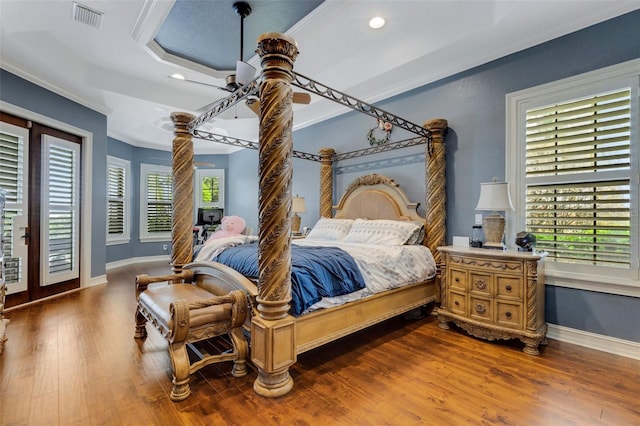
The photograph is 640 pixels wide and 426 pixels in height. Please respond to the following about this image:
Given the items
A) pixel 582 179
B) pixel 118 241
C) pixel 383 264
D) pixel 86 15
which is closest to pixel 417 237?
pixel 383 264

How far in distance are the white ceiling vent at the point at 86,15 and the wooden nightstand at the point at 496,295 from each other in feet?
13.6

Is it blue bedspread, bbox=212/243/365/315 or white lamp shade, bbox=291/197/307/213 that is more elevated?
white lamp shade, bbox=291/197/307/213

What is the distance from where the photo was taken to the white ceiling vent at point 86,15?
2.87 m

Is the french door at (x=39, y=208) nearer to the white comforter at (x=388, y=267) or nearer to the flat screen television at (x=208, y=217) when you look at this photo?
the flat screen television at (x=208, y=217)

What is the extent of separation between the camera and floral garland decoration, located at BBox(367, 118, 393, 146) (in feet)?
13.6

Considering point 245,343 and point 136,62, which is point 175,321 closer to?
point 245,343

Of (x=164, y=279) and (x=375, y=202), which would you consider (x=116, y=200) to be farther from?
(x=375, y=202)

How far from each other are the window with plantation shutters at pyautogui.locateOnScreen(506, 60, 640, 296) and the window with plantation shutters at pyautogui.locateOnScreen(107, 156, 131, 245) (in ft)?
23.9

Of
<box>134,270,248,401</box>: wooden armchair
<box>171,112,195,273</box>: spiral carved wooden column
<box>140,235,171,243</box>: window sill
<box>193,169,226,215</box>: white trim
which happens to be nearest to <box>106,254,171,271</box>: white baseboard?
<box>140,235,171,243</box>: window sill

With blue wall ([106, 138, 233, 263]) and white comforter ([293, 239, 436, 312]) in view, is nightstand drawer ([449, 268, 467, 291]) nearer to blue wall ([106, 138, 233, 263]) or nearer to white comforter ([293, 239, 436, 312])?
white comforter ([293, 239, 436, 312])

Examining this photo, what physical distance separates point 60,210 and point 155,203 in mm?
3060

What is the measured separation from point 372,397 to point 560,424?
101 cm

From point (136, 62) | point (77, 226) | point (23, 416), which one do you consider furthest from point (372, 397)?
point (77, 226)

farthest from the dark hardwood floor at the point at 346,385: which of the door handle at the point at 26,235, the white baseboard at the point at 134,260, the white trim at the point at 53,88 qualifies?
the white baseboard at the point at 134,260
